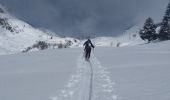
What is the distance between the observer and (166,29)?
82000mm

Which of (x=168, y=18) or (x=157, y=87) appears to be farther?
(x=168, y=18)

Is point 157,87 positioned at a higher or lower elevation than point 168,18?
lower

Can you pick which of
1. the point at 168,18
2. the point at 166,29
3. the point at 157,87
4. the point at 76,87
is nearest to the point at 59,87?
the point at 76,87

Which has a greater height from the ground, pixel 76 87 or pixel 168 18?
pixel 168 18

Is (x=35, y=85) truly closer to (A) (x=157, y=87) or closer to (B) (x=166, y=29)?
(A) (x=157, y=87)

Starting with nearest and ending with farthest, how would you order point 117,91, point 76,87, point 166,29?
point 117,91 < point 76,87 < point 166,29

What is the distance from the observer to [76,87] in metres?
13.2

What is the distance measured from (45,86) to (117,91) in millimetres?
3258

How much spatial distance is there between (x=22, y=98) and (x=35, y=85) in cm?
288

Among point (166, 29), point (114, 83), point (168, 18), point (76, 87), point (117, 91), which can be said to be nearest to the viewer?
point (117, 91)

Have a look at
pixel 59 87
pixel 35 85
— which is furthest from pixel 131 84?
pixel 35 85

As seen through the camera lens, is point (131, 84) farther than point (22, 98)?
Yes

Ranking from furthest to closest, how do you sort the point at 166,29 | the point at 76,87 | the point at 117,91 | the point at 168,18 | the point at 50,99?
the point at 168,18
the point at 166,29
the point at 76,87
the point at 117,91
the point at 50,99

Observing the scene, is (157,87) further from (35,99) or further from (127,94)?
(35,99)
